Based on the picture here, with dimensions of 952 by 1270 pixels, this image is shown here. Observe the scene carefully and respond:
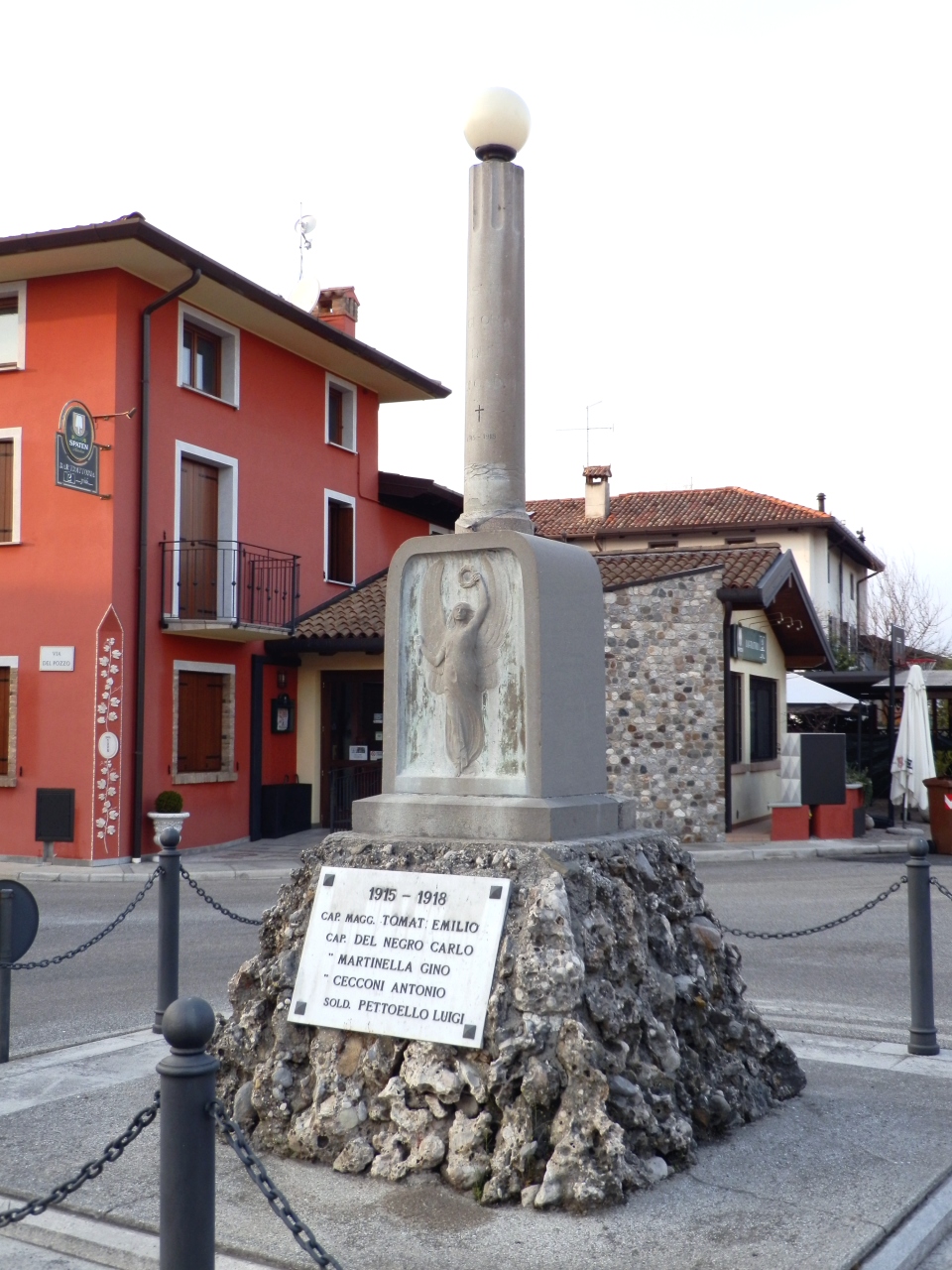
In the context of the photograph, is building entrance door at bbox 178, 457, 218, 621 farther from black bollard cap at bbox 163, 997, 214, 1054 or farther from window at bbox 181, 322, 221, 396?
black bollard cap at bbox 163, 997, 214, 1054

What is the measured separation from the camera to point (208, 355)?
18516 mm

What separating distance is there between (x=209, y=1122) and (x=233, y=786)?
15927 millimetres

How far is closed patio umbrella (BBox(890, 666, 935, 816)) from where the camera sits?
1950 centimetres

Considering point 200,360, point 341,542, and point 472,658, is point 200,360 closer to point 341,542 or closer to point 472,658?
point 341,542

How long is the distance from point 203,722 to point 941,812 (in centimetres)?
1047

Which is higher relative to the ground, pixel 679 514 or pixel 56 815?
pixel 679 514

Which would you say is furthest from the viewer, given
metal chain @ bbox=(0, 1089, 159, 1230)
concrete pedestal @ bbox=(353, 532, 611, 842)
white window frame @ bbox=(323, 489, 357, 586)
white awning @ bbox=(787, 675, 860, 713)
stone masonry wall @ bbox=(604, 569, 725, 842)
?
white awning @ bbox=(787, 675, 860, 713)

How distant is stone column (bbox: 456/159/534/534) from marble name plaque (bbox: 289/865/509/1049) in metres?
1.56

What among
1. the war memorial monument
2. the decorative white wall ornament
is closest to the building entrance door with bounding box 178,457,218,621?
the decorative white wall ornament

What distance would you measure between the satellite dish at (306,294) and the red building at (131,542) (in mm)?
3931

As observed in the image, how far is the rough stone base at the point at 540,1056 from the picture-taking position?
4.02 meters

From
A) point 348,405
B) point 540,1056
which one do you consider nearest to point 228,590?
point 348,405

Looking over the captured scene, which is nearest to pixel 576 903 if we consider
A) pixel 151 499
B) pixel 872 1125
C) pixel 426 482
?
pixel 872 1125

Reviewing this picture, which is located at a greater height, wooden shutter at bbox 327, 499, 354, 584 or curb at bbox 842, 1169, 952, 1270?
wooden shutter at bbox 327, 499, 354, 584
